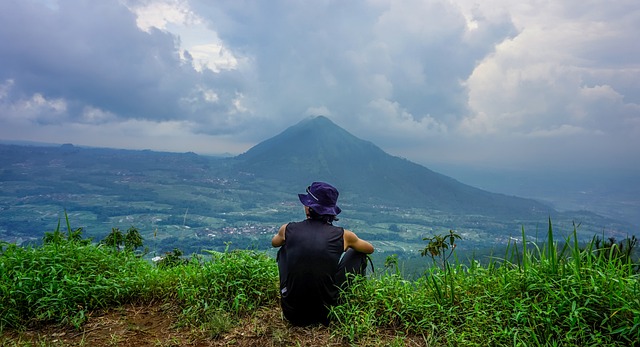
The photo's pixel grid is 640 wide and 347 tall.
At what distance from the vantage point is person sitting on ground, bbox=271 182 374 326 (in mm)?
3332

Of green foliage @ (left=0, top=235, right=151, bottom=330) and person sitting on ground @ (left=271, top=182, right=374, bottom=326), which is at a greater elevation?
person sitting on ground @ (left=271, top=182, right=374, bottom=326)

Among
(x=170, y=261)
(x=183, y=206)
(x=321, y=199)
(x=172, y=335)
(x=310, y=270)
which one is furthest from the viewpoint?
(x=183, y=206)

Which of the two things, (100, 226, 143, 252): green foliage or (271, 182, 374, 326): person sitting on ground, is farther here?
(100, 226, 143, 252): green foliage

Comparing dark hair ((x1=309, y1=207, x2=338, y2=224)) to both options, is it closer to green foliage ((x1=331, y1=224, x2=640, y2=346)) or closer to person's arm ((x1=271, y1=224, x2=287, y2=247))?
person's arm ((x1=271, y1=224, x2=287, y2=247))

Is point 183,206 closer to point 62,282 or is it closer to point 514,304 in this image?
point 62,282

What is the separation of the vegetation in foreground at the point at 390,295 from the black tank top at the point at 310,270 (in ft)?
0.67

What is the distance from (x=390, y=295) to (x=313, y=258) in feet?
3.04

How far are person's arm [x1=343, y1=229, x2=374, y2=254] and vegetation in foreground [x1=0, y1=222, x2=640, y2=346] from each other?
1.22 feet

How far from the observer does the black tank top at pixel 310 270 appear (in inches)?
131

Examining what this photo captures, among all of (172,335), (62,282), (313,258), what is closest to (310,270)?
(313,258)

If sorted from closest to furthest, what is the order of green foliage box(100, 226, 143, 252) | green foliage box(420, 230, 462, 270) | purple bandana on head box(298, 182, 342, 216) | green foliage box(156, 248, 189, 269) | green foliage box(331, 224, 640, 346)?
1. green foliage box(331, 224, 640, 346)
2. purple bandana on head box(298, 182, 342, 216)
3. green foliage box(420, 230, 462, 270)
4. green foliage box(156, 248, 189, 269)
5. green foliage box(100, 226, 143, 252)

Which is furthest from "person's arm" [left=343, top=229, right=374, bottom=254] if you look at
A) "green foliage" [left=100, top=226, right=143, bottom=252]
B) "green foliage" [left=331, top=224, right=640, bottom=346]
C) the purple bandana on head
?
"green foliage" [left=100, top=226, right=143, bottom=252]

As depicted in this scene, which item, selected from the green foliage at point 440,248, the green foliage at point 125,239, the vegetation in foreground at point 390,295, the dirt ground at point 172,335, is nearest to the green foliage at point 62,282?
the vegetation in foreground at point 390,295

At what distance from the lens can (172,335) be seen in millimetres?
3430
